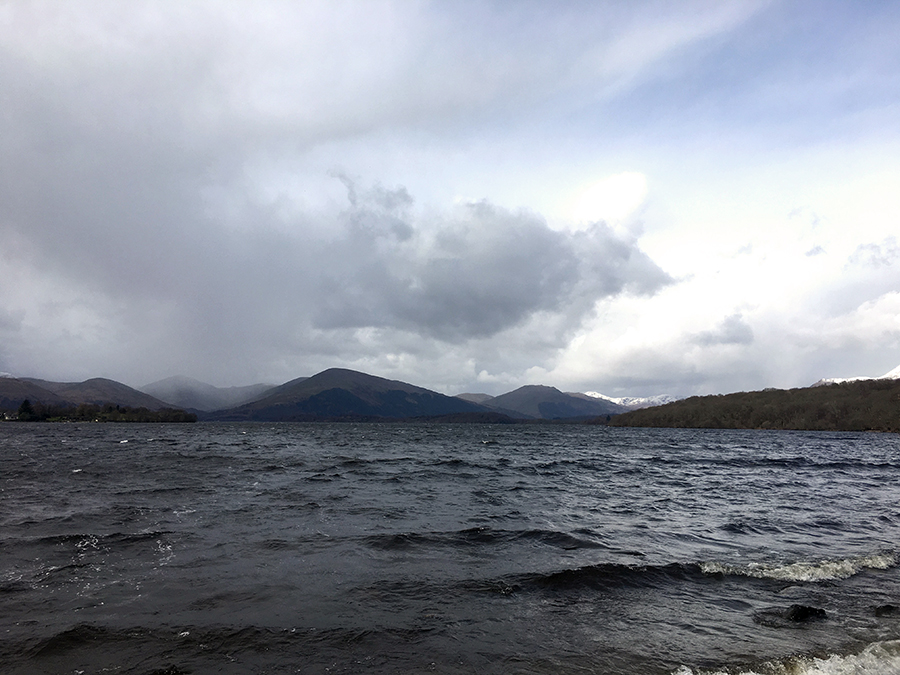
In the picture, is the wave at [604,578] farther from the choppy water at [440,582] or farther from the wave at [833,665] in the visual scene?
the wave at [833,665]

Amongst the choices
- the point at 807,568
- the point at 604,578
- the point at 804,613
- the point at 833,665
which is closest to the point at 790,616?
the point at 804,613

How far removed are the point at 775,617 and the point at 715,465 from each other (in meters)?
49.4

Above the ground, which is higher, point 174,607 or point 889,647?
point 889,647

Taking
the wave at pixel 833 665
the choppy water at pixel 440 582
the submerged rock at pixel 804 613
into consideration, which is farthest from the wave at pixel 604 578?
the wave at pixel 833 665

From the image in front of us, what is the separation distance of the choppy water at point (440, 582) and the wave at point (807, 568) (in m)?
0.09

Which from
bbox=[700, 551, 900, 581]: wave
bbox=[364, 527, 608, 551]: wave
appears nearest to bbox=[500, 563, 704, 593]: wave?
bbox=[700, 551, 900, 581]: wave

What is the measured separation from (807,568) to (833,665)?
25.4 feet

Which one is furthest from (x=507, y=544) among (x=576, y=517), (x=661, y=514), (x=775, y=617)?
(x=661, y=514)

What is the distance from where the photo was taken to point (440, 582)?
14.6 m

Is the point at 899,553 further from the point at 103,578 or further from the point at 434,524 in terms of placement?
the point at 103,578

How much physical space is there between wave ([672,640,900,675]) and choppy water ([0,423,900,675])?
0.05m

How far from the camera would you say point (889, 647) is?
10125 millimetres

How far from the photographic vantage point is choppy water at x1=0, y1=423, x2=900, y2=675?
10.0 m

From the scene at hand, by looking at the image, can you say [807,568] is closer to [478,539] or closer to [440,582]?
[478,539]
